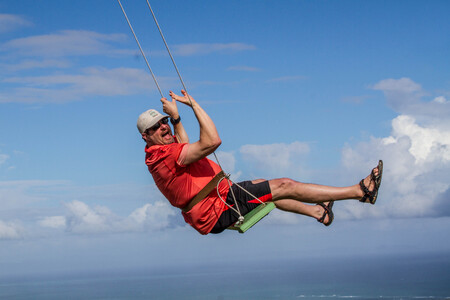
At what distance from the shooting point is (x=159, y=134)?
28.4ft

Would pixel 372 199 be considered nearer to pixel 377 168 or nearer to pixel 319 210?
pixel 377 168

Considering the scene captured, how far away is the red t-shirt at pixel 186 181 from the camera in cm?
848

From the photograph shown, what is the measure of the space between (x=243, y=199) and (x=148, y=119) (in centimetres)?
170

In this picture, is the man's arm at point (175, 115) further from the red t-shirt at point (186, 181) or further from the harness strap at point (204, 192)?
the harness strap at point (204, 192)

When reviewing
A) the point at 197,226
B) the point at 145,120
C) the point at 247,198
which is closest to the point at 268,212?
the point at 247,198

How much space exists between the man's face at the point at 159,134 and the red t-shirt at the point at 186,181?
121 mm

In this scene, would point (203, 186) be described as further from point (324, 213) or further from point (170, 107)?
point (324, 213)

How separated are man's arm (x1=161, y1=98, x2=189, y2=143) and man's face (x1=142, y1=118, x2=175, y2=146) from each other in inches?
13.1

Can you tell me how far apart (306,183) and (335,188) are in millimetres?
388

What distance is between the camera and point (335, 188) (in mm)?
8438

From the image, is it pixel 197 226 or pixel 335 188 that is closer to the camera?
pixel 335 188

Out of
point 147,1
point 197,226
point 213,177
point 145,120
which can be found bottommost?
point 197,226

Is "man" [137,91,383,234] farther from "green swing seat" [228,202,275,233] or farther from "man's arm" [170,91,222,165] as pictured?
"green swing seat" [228,202,275,233]

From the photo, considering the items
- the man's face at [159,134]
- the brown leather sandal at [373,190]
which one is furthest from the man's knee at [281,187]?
the man's face at [159,134]
